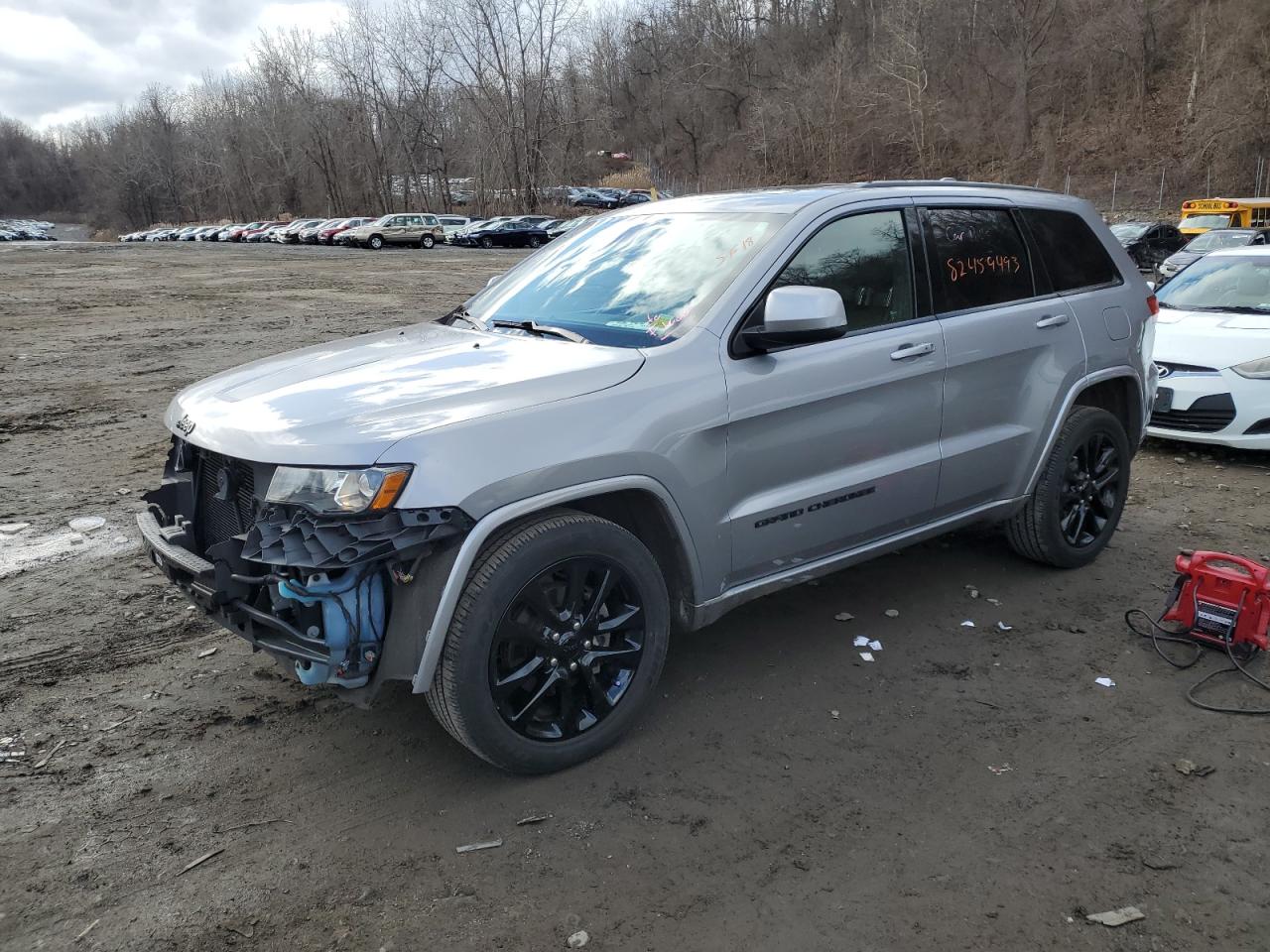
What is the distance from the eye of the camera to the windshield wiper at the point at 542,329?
11.9 feet

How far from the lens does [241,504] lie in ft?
10.6

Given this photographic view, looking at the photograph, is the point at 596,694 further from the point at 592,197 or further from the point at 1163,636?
the point at 592,197

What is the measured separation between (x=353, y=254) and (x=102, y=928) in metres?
37.5

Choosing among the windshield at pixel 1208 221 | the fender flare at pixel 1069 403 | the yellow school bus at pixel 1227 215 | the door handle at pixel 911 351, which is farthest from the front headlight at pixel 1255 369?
the windshield at pixel 1208 221

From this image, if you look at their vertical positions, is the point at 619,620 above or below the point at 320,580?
below

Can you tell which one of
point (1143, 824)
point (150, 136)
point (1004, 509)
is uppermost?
point (150, 136)

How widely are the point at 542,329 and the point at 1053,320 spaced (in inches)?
98.2

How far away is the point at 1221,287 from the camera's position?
8.05 meters

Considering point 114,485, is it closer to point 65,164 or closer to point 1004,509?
point 1004,509

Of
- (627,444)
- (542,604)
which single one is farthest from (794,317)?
(542,604)

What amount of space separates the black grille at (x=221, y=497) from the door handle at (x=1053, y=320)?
354 cm

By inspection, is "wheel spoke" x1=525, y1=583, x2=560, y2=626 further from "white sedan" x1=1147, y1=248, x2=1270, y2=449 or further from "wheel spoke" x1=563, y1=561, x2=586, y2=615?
"white sedan" x1=1147, y1=248, x2=1270, y2=449

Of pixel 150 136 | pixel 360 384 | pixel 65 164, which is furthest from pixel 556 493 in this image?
pixel 65 164

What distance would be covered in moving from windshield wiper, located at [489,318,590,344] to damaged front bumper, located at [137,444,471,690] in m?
1.06
